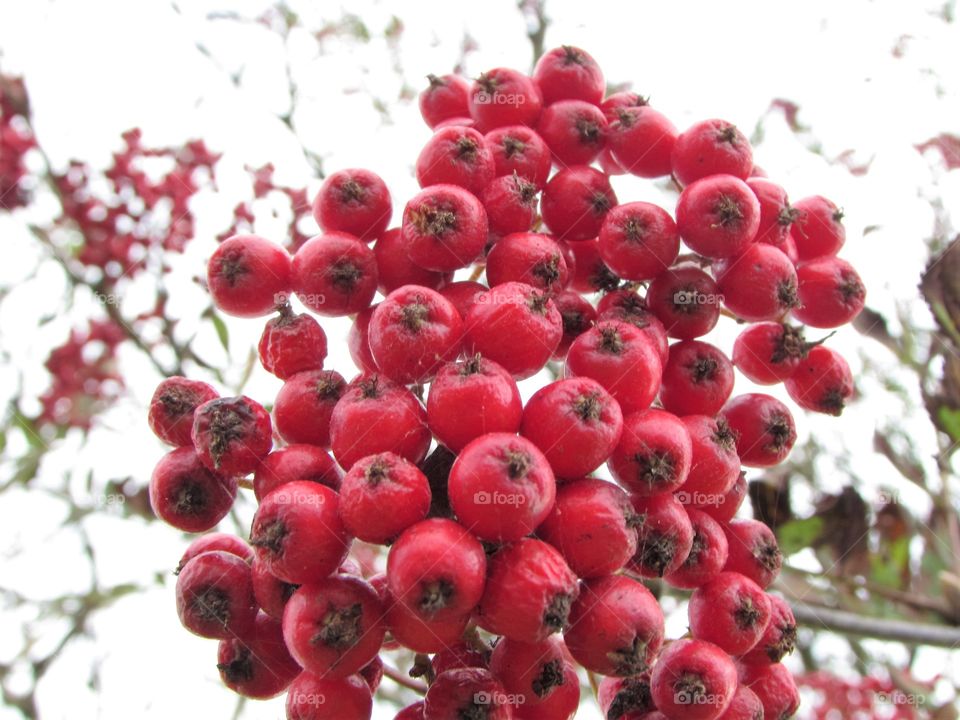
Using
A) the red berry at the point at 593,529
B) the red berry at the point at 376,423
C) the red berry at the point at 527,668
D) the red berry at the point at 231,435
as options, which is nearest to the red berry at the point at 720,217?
the red berry at the point at 593,529

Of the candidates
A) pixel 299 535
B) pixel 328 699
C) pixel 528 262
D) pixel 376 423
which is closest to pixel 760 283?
pixel 528 262

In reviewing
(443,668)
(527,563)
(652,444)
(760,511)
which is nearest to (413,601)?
(527,563)

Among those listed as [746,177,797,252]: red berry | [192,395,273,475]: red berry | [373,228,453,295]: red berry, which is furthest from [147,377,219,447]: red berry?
[746,177,797,252]: red berry

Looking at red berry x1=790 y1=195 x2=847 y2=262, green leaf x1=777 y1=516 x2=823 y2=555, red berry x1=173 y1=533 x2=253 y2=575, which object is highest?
red berry x1=790 y1=195 x2=847 y2=262

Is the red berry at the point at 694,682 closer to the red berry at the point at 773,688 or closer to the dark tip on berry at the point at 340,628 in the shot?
the red berry at the point at 773,688

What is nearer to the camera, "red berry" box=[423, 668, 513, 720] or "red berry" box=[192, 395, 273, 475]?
"red berry" box=[423, 668, 513, 720]

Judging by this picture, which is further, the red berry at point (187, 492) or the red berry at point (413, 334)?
the red berry at point (187, 492)

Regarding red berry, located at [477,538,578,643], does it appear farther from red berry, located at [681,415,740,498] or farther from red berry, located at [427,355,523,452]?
red berry, located at [681,415,740,498]
